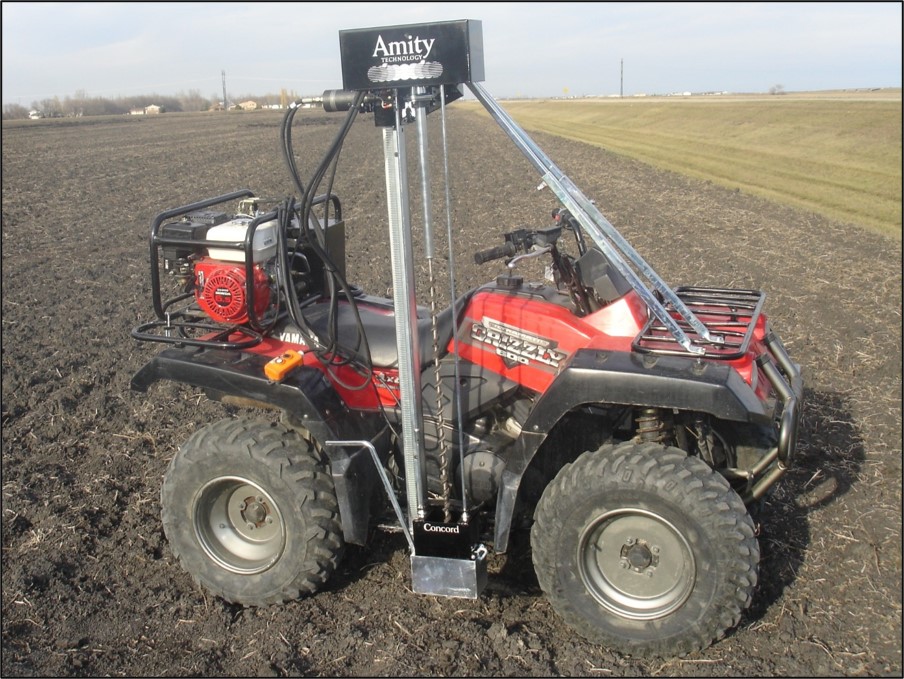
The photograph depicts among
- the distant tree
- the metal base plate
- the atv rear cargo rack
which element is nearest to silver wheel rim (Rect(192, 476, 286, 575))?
the metal base plate

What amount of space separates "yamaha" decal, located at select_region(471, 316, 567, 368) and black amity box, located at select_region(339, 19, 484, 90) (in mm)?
1058

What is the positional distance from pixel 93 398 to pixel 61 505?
1.60m

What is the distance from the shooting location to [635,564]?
3219mm

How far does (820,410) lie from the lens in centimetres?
559

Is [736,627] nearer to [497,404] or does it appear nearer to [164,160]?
[497,404]

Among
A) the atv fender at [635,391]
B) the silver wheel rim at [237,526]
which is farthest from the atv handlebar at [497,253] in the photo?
the silver wheel rim at [237,526]

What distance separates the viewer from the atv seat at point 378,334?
366cm

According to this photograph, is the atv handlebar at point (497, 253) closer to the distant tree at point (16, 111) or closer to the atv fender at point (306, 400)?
the atv fender at point (306, 400)

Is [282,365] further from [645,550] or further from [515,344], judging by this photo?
[645,550]

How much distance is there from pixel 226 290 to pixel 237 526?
3.46 ft

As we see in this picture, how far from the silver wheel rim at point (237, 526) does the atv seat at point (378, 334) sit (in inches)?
29.0

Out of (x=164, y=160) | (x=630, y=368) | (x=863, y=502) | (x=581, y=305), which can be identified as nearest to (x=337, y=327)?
(x=581, y=305)

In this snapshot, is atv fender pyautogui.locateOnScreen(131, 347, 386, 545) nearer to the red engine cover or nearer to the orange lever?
the orange lever

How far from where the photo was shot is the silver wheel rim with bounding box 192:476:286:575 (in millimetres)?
3678
